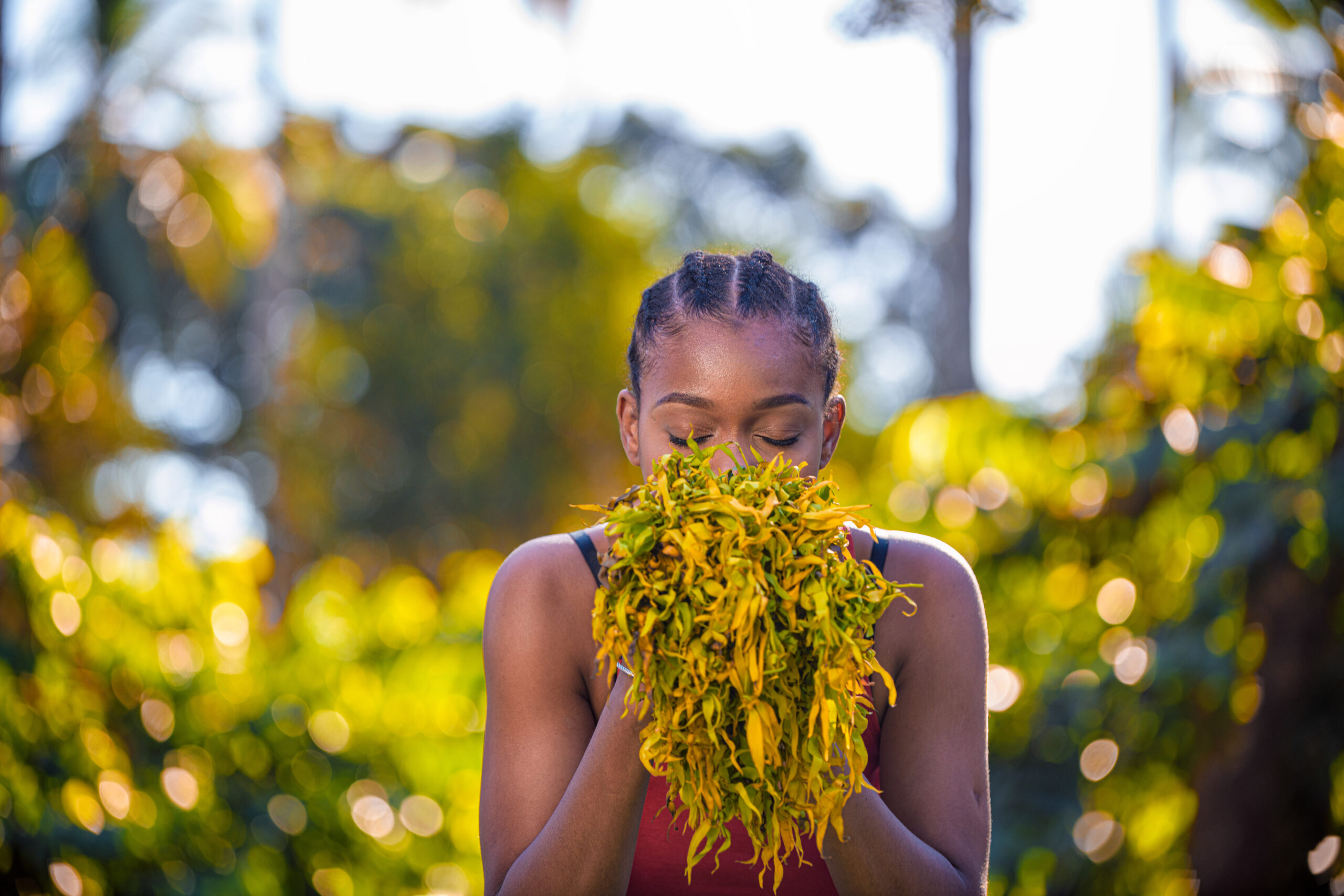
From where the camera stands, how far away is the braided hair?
6.81 ft

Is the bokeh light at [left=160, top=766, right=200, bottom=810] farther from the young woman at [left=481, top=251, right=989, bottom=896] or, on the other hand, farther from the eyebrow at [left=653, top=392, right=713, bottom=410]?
the eyebrow at [left=653, top=392, right=713, bottom=410]

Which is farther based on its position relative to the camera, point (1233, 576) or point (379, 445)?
point (379, 445)

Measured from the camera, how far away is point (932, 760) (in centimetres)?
202

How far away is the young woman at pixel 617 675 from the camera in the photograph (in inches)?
76.2

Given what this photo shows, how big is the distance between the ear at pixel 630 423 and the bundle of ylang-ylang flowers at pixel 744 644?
0.60 meters

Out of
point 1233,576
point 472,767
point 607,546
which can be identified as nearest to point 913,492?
point 1233,576

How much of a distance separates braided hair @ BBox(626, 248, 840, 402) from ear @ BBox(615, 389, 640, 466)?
29mm

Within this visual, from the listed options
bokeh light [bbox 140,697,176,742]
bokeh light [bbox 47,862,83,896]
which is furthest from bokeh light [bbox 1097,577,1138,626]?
bokeh light [bbox 47,862,83,896]

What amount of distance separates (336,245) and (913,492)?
2261 cm

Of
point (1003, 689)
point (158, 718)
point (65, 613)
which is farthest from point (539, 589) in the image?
point (65, 613)

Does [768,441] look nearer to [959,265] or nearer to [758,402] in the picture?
[758,402]

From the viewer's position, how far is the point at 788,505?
1.62 meters

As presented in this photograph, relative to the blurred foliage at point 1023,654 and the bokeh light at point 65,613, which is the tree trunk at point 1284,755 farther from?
the bokeh light at point 65,613

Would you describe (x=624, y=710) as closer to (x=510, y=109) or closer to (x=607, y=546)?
(x=607, y=546)
